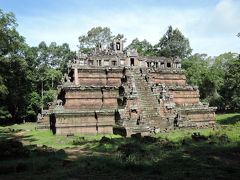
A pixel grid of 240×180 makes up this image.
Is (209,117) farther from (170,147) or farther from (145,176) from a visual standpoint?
(145,176)

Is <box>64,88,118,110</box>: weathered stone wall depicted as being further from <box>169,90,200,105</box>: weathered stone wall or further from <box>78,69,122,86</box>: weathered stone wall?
<box>169,90,200,105</box>: weathered stone wall

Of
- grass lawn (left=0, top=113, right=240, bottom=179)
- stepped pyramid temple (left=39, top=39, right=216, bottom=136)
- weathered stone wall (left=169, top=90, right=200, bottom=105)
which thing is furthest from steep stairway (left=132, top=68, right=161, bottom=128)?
grass lawn (left=0, top=113, right=240, bottom=179)

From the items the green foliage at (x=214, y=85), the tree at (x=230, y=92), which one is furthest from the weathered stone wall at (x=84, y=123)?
the green foliage at (x=214, y=85)

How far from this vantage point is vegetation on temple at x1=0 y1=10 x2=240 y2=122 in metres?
62.4

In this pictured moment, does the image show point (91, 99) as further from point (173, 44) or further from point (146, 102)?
point (173, 44)

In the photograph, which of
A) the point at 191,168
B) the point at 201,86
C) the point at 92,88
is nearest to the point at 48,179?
the point at 191,168

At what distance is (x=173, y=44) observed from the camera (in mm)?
83625

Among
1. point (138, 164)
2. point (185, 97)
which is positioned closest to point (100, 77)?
point (185, 97)

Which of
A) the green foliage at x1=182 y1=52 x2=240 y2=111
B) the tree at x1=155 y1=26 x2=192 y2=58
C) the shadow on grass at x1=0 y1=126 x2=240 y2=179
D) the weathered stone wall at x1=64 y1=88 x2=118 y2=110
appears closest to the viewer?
the shadow on grass at x1=0 y1=126 x2=240 y2=179

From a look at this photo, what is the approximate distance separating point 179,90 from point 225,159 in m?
23.2

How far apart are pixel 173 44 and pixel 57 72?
31471 millimetres

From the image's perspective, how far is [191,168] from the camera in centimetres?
1391

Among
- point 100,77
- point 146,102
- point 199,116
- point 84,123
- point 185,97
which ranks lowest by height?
point 84,123

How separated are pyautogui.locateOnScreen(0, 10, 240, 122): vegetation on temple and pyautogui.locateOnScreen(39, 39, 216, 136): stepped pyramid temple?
17.4 meters
